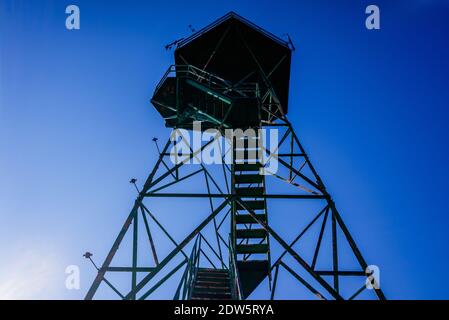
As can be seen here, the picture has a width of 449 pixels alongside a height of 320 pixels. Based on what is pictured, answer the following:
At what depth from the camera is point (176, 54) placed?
1154cm

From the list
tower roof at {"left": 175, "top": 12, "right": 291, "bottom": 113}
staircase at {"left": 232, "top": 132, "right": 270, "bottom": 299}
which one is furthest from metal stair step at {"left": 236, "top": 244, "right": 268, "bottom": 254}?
tower roof at {"left": 175, "top": 12, "right": 291, "bottom": 113}

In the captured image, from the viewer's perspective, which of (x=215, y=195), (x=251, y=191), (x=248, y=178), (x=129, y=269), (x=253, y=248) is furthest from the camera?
(x=248, y=178)

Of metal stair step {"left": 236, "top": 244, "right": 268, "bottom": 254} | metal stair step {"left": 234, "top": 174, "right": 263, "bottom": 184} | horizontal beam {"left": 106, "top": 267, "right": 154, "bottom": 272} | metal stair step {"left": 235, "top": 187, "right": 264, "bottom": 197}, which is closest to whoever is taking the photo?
horizontal beam {"left": 106, "top": 267, "right": 154, "bottom": 272}

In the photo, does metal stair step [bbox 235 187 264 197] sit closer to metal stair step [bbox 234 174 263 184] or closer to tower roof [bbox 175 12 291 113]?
metal stair step [bbox 234 174 263 184]

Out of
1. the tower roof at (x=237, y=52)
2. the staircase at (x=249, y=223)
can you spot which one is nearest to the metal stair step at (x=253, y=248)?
the staircase at (x=249, y=223)

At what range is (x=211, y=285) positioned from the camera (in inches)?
298

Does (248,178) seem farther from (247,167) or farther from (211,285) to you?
(211,285)

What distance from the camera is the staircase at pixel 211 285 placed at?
6816 millimetres

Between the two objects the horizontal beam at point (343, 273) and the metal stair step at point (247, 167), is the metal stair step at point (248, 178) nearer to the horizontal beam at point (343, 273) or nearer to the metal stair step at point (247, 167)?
the metal stair step at point (247, 167)

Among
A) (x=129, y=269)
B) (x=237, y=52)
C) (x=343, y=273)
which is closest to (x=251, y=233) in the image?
(x=343, y=273)

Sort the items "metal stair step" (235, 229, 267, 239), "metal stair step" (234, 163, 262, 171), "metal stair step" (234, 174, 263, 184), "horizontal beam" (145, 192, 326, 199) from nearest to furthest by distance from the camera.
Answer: "horizontal beam" (145, 192, 326, 199) < "metal stair step" (235, 229, 267, 239) < "metal stair step" (234, 174, 263, 184) < "metal stair step" (234, 163, 262, 171)

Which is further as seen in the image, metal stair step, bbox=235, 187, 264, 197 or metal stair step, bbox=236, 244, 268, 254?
metal stair step, bbox=235, 187, 264, 197

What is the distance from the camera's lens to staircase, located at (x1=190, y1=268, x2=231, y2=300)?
6.82 metres
